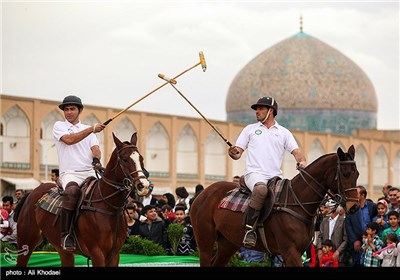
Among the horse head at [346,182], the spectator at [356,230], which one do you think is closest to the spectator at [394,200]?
the spectator at [356,230]

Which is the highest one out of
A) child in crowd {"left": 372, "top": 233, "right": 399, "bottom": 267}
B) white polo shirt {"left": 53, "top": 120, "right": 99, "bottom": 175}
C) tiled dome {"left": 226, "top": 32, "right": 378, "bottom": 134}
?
tiled dome {"left": 226, "top": 32, "right": 378, "bottom": 134}

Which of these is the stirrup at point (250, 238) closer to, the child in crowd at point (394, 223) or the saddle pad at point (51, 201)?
the saddle pad at point (51, 201)

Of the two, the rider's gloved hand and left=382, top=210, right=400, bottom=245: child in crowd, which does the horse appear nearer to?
the rider's gloved hand

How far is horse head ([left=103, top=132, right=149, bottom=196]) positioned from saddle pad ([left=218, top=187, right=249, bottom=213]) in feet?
3.40

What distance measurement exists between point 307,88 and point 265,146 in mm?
58996

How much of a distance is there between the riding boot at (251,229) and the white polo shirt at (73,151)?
1554 millimetres

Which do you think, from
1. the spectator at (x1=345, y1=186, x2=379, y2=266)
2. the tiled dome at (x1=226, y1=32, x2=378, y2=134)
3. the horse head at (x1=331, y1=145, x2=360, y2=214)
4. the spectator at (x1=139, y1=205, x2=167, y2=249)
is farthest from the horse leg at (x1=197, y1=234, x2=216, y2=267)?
the tiled dome at (x1=226, y1=32, x2=378, y2=134)

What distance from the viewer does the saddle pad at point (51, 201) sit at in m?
10.6

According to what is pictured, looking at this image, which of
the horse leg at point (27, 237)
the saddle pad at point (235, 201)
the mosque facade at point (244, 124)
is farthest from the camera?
the mosque facade at point (244, 124)

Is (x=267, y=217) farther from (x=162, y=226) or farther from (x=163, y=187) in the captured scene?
(x=163, y=187)

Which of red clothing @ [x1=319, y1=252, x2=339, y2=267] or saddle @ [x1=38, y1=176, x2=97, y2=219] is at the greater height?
saddle @ [x1=38, y1=176, x2=97, y2=219]

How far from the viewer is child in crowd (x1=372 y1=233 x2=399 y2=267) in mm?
12391
